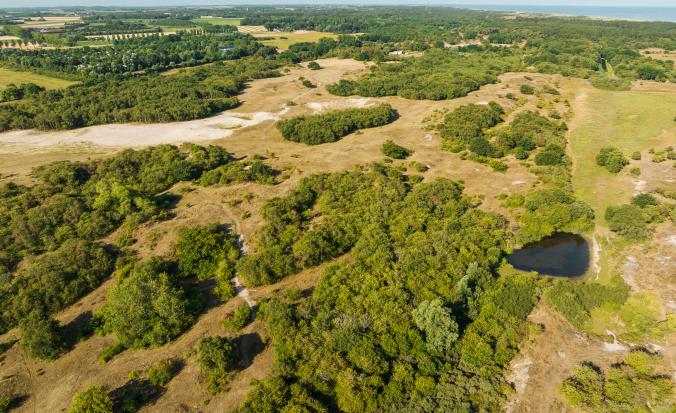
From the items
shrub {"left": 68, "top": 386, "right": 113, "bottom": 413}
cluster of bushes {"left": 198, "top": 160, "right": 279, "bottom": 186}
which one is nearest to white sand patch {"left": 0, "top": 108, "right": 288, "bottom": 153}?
cluster of bushes {"left": 198, "top": 160, "right": 279, "bottom": 186}

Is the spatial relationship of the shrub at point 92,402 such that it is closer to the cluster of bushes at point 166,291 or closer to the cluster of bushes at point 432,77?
the cluster of bushes at point 166,291

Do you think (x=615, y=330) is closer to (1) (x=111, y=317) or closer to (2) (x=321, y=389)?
(2) (x=321, y=389)

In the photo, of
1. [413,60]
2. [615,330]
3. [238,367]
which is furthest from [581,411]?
[413,60]

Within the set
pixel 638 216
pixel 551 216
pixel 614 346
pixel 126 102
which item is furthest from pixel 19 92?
pixel 638 216

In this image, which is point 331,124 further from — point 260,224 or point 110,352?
point 110,352

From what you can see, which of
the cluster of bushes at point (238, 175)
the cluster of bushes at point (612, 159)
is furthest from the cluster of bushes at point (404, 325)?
the cluster of bushes at point (612, 159)

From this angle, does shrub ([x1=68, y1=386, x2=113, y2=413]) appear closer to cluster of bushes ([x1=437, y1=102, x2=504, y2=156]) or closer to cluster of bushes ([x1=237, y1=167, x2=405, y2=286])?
cluster of bushes ([x1=237, y1=167, x2=405, y2=286])
